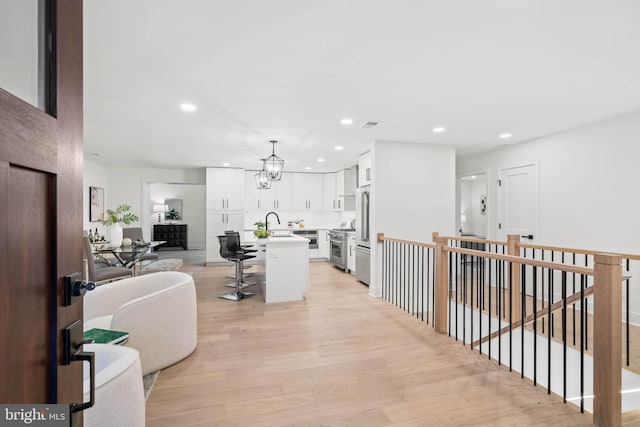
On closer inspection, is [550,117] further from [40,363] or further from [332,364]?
[40,363]

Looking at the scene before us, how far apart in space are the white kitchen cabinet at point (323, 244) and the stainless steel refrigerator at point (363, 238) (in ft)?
8.21

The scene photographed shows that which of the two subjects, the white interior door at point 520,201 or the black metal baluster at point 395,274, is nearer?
the black metal baluster at point 395,274

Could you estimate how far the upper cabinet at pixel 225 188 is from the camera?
24.2 ft

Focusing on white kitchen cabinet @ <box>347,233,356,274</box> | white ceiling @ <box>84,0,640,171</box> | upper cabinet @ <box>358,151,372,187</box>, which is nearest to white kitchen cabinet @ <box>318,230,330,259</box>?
white kitchen cabinet @ <box>347,233,356,274</box>

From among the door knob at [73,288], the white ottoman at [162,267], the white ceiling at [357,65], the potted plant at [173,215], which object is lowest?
the white ottoman at [162,267]

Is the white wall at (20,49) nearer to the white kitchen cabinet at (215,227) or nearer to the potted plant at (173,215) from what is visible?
the white kitchen cabinet at (215,227)

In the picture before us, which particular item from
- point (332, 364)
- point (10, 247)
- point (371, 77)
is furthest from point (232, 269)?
point (10, 247)

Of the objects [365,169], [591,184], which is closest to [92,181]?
[365,169]

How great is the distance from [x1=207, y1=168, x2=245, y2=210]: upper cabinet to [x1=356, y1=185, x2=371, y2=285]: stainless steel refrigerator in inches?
131

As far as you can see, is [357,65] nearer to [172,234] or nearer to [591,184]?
[591,184]

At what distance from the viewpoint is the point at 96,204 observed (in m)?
6.77

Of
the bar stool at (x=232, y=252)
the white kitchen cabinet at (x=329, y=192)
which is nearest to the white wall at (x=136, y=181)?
the white kitchen cabinet at (x=329, y=192)

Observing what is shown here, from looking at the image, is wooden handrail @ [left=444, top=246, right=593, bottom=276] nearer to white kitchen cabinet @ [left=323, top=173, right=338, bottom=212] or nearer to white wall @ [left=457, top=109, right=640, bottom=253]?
white wall @ [left=457, top=109, right=640, bottom=253]

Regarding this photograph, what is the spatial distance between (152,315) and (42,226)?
1991mm
